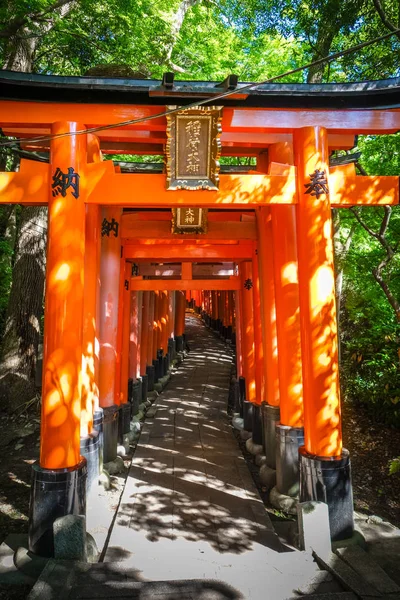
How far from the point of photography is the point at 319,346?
15.9 ft

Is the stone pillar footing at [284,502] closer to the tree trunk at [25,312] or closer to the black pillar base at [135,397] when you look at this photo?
the black pillar base at [135,397]

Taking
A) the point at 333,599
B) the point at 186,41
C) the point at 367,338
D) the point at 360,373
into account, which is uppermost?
the point at 186,41

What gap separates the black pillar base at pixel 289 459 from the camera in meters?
6.07

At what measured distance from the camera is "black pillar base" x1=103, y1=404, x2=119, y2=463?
736cm

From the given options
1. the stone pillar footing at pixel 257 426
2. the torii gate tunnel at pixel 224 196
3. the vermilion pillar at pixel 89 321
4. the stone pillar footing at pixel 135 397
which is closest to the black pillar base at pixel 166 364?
the stone pillar footing at pixel 135 397

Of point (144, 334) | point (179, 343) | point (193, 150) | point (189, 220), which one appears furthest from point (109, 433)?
point (179, 343)

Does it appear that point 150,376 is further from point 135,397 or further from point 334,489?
point 334,489

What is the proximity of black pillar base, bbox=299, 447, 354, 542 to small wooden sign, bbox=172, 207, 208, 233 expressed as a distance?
4128mm

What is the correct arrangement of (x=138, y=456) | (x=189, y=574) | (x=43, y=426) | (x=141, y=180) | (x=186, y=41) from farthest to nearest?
(x=186, y=41)
(x=138, y=456)
(x=141, y=180)
(x=43, y=426)
(x=189, y=574)

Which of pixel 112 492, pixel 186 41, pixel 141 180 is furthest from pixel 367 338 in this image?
pixel 186 41

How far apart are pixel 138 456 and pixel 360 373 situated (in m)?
6.29

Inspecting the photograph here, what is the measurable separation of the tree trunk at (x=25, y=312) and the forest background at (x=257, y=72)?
25mm

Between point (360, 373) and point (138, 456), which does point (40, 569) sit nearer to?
point (138, 456)

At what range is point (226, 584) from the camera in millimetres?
3850
